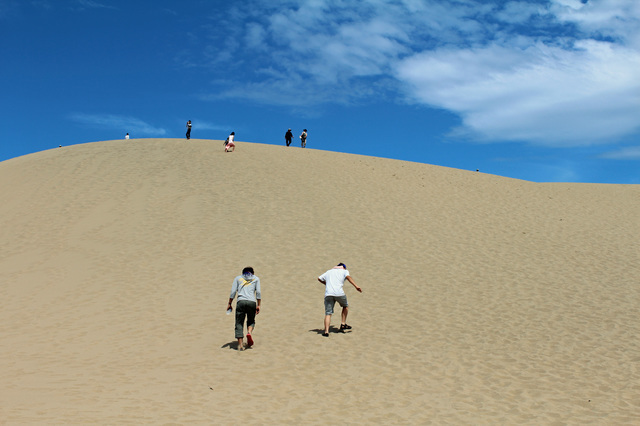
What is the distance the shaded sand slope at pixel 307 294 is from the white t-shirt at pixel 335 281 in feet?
3.26

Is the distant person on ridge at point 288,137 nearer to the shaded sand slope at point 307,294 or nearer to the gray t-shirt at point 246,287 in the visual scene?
the shaded sand slope at point 307,294

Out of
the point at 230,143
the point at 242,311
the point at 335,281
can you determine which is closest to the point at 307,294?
the point at 335,281

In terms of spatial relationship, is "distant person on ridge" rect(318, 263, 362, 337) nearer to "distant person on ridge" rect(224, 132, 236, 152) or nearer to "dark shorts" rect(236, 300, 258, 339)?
"dark shorts" rect(236, 300, 258, 339)

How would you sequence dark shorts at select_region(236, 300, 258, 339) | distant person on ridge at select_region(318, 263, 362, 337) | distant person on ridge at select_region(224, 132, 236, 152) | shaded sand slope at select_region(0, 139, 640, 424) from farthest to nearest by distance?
1. distant person on ridge at select_region(224, 132, 236, 152)
2. distant person on ridge at select_region(318, 263, 362, 337)
3. dark shorts at select_region(236, 300, 258, 339)
4. shaded sand slope at select_region(0, 139, 640, 424)

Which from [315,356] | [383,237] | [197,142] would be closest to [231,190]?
[383,237]

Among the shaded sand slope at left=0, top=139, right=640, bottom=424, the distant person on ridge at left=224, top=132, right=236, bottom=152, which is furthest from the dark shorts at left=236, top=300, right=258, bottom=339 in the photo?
the distant person on ridge at left=224, top=132, right=236, bottom=152

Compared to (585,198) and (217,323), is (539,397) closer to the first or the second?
(217,323)

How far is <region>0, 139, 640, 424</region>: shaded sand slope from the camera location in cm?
763

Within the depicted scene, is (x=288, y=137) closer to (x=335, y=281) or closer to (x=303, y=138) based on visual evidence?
(x=303, y=138)

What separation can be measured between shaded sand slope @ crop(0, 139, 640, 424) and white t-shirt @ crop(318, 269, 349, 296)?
0.99m

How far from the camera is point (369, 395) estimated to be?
25.9 feet

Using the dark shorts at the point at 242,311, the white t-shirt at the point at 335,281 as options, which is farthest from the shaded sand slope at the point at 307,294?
the white t-shirt at the point at 335,281

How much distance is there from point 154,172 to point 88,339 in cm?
1655

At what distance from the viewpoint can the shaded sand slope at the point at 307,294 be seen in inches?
301
